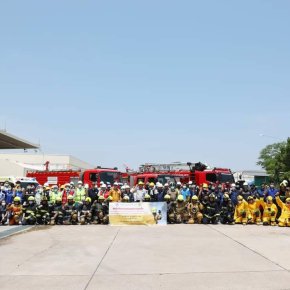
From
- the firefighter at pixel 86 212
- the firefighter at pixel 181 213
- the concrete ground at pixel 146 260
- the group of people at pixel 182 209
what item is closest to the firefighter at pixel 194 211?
the group of people at pixel 182 209

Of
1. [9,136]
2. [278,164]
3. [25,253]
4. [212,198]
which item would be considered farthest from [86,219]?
[278,164]

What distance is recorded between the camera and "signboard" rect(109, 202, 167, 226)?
16875 millimetres

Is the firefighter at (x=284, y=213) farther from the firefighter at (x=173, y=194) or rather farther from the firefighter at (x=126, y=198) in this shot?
the firefighter at (x=126, y=198)

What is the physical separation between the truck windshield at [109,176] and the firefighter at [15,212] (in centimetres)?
901

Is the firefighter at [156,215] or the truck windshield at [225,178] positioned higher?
the truck windshield at [225,178]

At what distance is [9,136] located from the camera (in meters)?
33.3

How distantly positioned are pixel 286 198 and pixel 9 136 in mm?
22737

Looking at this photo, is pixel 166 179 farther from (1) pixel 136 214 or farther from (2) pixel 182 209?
(1) pixel 136 214

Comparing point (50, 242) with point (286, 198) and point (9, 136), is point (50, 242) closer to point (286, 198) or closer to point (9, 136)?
point (286, 198)

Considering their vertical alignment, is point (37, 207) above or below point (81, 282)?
above

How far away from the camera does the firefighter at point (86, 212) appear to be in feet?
56.4

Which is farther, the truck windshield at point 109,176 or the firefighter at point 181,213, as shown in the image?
the truck windshield at point 109,176

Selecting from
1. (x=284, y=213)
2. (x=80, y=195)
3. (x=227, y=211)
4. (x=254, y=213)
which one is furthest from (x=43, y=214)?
(x=284, y=213)

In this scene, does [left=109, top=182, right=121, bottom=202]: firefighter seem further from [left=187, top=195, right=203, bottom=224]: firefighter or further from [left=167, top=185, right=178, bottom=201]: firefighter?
[left=187, top=195, right=203, bottom=224]: firefighter
